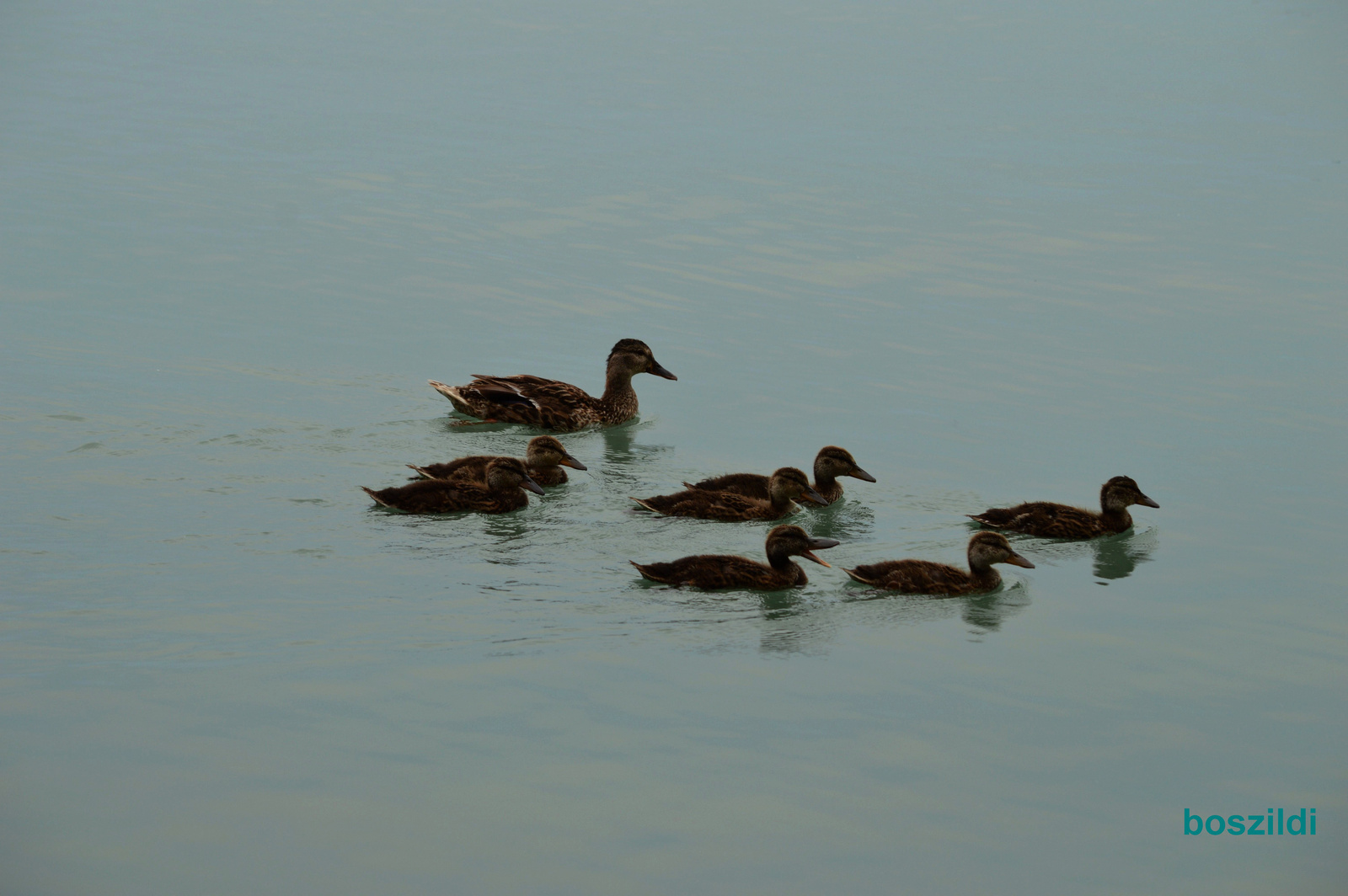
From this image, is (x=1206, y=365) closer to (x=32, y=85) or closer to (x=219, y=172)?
(x=219, y=172)

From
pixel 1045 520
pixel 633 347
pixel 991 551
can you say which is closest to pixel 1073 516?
pixel 1045 520

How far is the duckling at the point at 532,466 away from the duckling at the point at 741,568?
6.25 ft

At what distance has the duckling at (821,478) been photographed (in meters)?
9.77

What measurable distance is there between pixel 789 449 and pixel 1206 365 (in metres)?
4.42

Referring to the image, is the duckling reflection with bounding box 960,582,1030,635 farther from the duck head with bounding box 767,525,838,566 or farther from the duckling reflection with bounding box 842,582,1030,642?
the duck head with bounding box 767,525,838,566

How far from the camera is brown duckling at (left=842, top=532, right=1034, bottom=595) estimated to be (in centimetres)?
823

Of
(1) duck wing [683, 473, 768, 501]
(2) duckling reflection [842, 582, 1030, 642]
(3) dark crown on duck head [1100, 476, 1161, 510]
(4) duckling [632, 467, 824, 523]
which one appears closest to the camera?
(2) duckling reflection [842, 582, 1030, 642]

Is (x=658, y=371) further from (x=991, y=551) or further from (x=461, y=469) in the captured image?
(x=991, y=551)

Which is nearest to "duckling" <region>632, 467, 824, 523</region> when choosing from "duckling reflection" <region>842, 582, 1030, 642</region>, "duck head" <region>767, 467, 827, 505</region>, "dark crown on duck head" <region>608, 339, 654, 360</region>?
"duck head" <region>767, 467, 827, 505</region>

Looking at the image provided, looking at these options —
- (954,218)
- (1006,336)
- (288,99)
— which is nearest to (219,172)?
(288,99)

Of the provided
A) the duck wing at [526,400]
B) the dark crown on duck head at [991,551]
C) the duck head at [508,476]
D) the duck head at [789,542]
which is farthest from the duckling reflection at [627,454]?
the dark crown on duck head at [991,551]

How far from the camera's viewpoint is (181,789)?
226 inches

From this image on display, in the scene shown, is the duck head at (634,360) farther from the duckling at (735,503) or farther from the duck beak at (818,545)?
the duck beak at (818,545)

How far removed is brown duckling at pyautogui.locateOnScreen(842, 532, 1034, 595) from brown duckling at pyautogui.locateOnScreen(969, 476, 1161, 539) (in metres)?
0.82
